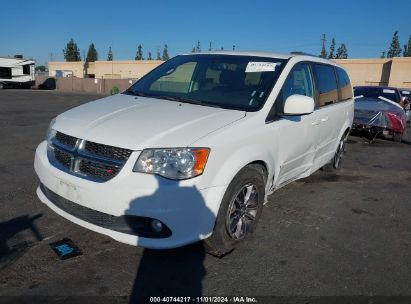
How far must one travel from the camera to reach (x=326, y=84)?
5.36 meters

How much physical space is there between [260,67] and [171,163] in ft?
6.09

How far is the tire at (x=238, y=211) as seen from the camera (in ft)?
10.8

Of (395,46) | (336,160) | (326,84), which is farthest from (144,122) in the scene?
(395,46)

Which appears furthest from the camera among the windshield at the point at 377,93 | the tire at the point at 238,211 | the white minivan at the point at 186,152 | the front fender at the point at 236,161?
the windshield at the point at 377,93

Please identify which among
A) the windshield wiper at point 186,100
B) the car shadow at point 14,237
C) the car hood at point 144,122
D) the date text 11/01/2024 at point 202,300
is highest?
the windshield wiper at point 186,100

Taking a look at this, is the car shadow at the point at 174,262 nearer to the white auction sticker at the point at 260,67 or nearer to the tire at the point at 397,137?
the white auction sticker at the point at 260,67

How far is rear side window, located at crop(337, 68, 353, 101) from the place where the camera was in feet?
20.1

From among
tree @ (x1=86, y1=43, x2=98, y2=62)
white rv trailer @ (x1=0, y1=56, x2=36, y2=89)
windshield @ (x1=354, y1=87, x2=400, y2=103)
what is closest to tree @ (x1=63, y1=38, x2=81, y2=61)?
tree @ (x1=86, y1=43, x2=98, y2=62)

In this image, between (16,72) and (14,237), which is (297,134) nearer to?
(14,237)

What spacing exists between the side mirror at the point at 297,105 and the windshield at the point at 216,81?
242 millimetres

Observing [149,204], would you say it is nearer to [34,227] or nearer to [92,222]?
[92,222]

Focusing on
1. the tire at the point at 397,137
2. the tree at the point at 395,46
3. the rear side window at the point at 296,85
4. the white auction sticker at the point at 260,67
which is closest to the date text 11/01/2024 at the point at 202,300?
the rear side window at the point at 296,85

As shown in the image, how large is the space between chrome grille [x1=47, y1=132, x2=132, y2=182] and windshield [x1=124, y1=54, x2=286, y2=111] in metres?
1.24

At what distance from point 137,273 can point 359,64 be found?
1713 inches
